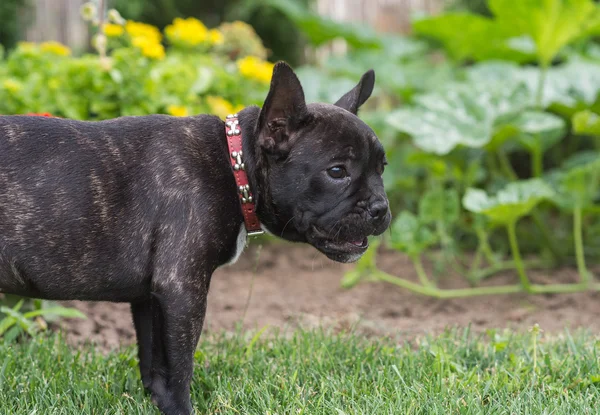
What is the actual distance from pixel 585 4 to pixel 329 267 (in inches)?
107

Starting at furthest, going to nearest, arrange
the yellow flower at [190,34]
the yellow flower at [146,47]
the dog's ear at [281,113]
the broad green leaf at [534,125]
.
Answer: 1. the yellow flower at [190,34]
2. the yellow flower at [146,47]
3. the broad green leaf at [534,125]
4. the dog's ear at [281,113]

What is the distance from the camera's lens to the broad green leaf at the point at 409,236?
5230 mm

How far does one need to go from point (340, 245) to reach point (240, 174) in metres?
0.52

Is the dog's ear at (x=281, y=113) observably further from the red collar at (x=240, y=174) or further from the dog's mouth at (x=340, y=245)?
the dog's mouth at (x=340, y=245)

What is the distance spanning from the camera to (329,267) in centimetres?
620

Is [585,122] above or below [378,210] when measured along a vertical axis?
below

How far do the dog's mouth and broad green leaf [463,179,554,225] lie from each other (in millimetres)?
1759

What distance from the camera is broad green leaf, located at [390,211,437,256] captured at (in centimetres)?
523

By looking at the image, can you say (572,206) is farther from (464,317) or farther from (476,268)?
(464,317)

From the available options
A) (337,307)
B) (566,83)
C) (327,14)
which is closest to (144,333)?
(337,307)

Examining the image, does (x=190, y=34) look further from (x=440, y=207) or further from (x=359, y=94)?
(x=359, y=94)

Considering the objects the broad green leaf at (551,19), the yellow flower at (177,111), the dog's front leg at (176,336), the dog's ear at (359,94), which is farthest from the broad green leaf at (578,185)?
the dog's front leg at (176,336)

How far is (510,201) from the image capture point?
15.9ft

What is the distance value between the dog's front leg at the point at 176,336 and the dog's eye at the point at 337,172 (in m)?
0.68
